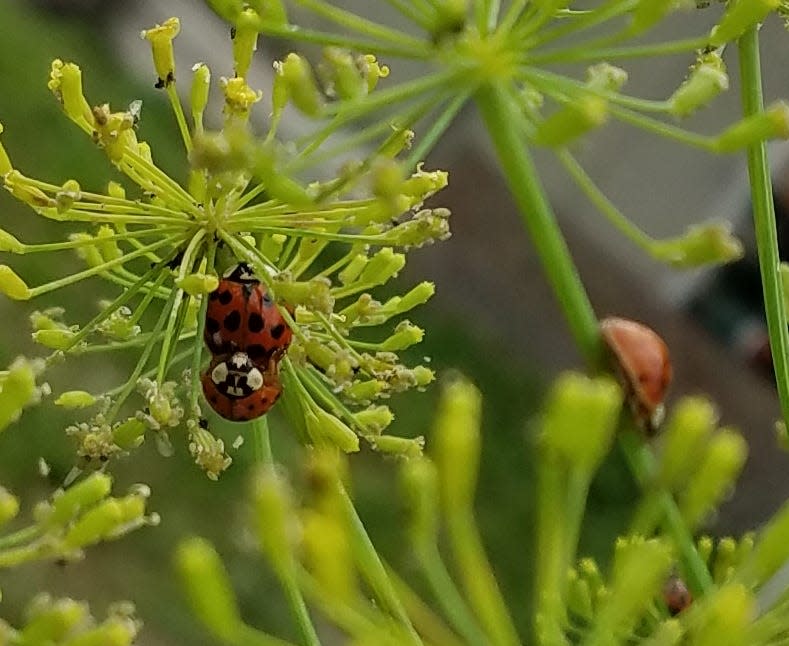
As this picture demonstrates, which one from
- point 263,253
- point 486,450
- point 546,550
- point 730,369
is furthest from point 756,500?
point 546,550

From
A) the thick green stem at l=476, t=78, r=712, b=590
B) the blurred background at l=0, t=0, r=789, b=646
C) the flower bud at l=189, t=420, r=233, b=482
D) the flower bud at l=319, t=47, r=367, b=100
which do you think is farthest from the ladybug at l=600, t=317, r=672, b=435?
the blurred background at l=0, t=0, r=789, b=646

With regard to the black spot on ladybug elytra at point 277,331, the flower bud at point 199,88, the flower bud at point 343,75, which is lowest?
the flower bud at point 343,75

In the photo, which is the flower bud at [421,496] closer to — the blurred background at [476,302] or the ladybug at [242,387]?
the ladybug at [242,387]

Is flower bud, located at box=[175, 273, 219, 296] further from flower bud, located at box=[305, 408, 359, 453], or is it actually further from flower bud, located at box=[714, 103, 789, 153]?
flower bud, located at box=[714, 103, 789, 153]

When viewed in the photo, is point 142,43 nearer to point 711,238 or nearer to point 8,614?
point 8,614

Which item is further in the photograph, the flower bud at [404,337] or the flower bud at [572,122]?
the flower bud at [404,337]

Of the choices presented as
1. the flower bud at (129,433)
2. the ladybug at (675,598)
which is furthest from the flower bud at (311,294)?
the ladybug at (675,598)

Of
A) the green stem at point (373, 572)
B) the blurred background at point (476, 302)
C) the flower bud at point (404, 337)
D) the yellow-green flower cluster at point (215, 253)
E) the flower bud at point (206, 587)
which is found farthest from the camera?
the blurred background at point (476, 302)
